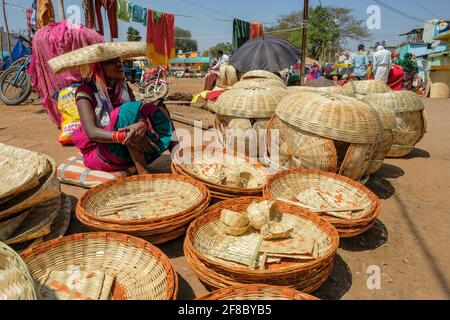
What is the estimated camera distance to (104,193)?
2.24 meters

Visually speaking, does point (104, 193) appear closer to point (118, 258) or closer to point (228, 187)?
point (118, 258)

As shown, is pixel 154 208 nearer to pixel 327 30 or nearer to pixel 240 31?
pixel 240 31

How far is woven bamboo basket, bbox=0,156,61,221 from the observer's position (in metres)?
1.63

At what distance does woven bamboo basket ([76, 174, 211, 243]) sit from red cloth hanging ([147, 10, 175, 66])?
21.2 ft

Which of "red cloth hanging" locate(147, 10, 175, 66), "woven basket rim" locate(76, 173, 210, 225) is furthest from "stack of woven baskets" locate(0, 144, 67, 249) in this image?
"red cloth hanging" locate(147, 10, 175, 66)

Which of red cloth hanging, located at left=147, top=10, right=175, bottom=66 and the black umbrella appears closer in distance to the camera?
the black umbrella

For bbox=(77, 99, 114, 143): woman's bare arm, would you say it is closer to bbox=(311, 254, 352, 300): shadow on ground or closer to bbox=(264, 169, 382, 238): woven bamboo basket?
bbox=(264, 169, 382, 238): woven bamboo basket

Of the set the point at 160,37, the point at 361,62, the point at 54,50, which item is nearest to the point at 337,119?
the point at 54,50

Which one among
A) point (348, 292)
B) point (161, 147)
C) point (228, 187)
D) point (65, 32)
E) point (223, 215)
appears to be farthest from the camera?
point (65, 32)

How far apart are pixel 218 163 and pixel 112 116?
98 centimetres

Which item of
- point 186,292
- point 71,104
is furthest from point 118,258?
point 71,104

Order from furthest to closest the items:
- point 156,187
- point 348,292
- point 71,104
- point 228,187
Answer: point 71,104 < point 156,187 < point 228,187 < point 348,292

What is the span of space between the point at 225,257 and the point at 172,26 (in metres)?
8.16

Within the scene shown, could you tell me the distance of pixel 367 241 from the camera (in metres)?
2.05
